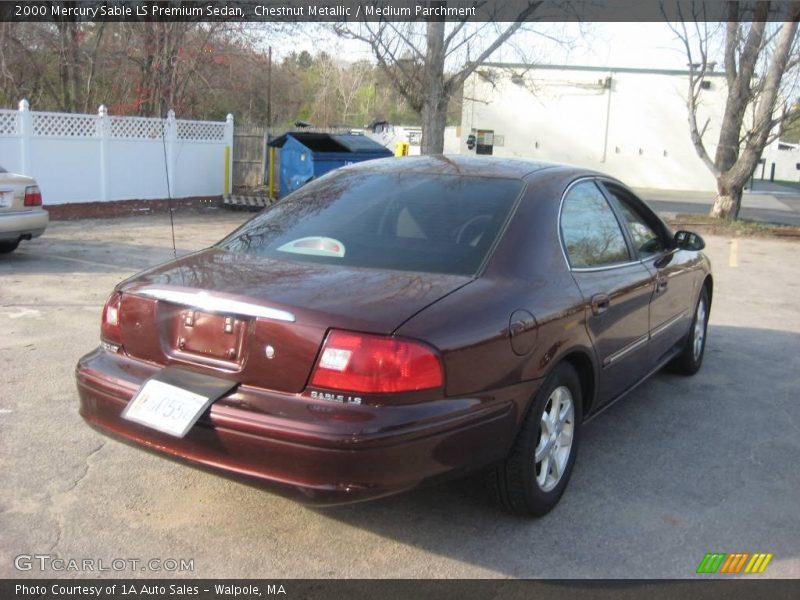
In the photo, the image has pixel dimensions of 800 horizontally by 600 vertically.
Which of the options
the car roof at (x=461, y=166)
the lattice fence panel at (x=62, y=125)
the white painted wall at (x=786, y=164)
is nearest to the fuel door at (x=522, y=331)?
the car roof at (x=461, y=166)

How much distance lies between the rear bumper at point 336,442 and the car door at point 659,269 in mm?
1921

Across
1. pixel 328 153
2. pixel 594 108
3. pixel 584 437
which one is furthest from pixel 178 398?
pixel 594 108

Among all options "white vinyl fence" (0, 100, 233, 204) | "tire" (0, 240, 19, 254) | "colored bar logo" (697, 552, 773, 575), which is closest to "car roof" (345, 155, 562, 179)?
"colored bar logo" (697, 552, 773, 575)

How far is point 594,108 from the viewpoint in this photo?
3588 cm

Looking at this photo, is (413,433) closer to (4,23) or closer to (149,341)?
(149,341)

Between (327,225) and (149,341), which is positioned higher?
(327,225)

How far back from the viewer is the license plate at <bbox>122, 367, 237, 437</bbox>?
9.48ft

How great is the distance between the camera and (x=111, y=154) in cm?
1639

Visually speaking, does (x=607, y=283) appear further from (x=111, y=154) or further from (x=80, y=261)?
(x=111, y=154)

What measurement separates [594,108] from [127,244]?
28.8m

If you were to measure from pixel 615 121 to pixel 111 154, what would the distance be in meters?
25.7

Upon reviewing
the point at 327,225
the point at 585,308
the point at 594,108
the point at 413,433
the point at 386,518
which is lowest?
the point at 386,518

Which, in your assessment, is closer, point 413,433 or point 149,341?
point 413,433

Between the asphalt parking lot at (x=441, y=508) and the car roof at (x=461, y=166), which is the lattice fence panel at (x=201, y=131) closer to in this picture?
the asphalt parking lot at (x=441, y=508)
